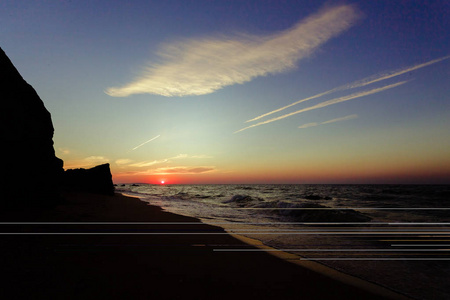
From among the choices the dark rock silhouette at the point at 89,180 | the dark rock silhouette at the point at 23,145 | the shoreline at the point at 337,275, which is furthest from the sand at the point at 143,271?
the dark rock silhouette at the point at 89,180

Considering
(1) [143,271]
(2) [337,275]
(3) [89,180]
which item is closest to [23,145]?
(1) [143,271]

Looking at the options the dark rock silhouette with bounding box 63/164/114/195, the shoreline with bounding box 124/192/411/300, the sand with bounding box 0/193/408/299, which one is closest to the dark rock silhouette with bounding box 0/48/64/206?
the sand with bounding box 0/193/408/299

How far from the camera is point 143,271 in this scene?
12.0ft

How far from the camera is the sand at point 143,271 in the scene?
9.90ft

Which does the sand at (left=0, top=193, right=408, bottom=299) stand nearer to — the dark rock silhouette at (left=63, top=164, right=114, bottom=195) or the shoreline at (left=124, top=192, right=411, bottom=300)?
the shoreline at (left=124, top=192, right=411, bottom=300)

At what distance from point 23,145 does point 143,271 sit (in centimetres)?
817

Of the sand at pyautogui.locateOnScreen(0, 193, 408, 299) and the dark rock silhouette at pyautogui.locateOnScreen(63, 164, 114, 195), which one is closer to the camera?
the sand at pyautogui.locateOnScreen(0, 193, 408, 299)

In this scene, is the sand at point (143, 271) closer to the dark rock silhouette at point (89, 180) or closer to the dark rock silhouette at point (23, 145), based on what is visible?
the dark rock silhouette at point (23, 145)

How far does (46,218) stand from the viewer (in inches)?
275

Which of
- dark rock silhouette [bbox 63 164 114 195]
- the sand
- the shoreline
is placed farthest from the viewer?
dark rock silhouette [bbox 63 164 114 195]

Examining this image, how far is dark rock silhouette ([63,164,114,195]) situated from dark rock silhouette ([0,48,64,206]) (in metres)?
17.3

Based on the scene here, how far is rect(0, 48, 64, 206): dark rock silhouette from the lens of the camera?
25.3ft

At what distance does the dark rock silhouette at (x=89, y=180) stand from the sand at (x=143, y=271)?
2226 centimetres

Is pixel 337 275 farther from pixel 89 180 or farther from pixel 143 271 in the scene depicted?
pixel 89 180
